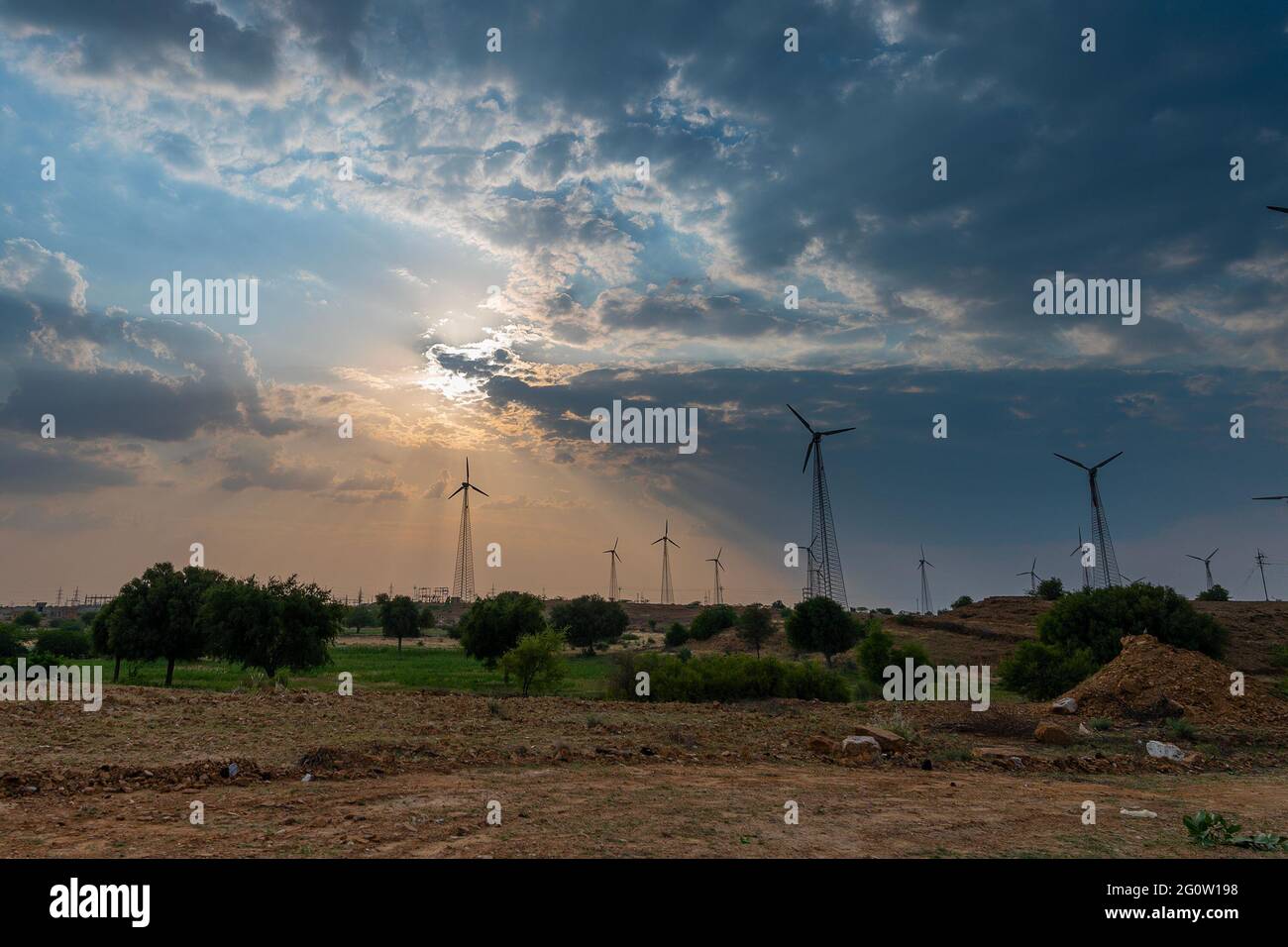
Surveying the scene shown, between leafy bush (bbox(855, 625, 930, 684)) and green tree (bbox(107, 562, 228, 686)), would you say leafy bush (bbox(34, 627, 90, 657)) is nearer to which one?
green tree (bbox(107, 562, 228, 686))

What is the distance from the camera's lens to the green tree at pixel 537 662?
38.3 metres

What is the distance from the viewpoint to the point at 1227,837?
40.5 ft

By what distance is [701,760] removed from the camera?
63.8ft

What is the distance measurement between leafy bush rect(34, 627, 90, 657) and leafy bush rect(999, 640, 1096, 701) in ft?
255

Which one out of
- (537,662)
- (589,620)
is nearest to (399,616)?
(589,620)

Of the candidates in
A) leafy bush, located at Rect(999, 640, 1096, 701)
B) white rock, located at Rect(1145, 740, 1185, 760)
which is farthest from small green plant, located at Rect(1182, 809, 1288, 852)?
leafy bush, located at Rect(999, 640, 1096, 701)

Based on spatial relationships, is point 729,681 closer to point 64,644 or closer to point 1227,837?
point 1227,837

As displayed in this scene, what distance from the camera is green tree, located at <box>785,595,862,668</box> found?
6738 centimetres

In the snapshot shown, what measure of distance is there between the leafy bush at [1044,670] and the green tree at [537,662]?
23.5m

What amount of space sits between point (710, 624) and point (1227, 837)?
87.8 metres

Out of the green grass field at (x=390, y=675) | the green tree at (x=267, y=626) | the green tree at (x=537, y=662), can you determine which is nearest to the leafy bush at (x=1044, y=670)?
the green grass field at (x=390, y=675)

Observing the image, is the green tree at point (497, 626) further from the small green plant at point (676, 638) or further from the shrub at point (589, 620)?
the small green plant at point (676, 638)

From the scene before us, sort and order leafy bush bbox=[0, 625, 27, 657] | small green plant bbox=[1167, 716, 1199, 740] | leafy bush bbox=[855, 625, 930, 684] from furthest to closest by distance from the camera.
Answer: leafy bush bbox=[0, 625, 27, 657] → leafy bush bbox=[855, 625, 930, 684] → small green plant bbox=[1167, 716, 1199, 740]
